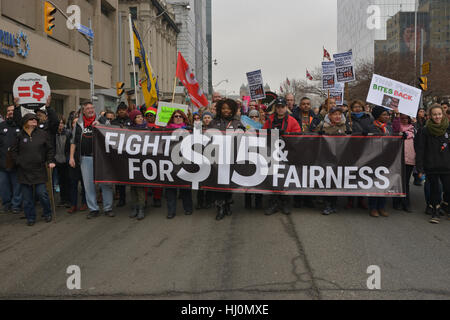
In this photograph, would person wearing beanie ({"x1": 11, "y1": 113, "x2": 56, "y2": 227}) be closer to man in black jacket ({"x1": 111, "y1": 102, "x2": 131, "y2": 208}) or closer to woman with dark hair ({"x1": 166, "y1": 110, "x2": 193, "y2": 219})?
man in black jacket ({"x1": 111, "y1": 102, "x2": 131, "y2": 208})

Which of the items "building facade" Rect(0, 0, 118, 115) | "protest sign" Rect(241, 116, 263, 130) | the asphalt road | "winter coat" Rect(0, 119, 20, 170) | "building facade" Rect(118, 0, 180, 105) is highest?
"building facade" Rect(118, 0, 180, 105)

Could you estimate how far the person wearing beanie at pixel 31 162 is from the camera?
257 inches

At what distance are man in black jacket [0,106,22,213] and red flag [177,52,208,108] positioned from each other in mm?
3573

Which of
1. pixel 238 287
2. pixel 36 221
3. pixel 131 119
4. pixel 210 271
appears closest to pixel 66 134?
pixel 131 119

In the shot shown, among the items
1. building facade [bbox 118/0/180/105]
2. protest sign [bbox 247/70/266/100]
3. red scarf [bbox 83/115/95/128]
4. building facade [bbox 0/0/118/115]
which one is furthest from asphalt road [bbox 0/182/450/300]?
building facade [bbox 118/0/180/105]

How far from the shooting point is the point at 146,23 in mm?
46969

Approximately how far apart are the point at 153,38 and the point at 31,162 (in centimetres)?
4754

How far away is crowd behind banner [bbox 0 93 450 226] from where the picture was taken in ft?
21.3

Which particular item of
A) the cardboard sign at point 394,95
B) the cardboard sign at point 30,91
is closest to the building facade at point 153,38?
the cardboard sign at point 30,91

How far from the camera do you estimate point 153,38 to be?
51156 mm

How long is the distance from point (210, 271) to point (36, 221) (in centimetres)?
394

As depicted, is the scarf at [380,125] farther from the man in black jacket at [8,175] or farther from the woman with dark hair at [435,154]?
the man in black jacket at [8,175]

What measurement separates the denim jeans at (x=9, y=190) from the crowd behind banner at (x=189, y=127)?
0.05ft
